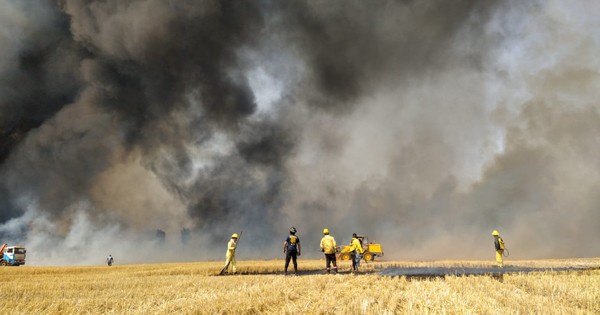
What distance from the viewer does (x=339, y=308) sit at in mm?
7484

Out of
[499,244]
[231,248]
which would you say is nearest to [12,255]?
[231,248]

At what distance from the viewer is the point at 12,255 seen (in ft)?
183

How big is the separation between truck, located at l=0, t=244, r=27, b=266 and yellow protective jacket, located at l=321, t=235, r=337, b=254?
56168 mm

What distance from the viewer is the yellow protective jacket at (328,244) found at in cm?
2188

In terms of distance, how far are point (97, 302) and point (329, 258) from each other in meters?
14.2

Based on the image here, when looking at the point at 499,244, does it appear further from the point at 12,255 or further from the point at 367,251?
the point at 12,255

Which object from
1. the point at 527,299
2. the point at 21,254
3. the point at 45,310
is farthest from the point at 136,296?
the point at 21,254

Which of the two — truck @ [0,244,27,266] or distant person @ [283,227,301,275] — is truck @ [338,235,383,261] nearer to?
distant person @ [283,227,301,275]

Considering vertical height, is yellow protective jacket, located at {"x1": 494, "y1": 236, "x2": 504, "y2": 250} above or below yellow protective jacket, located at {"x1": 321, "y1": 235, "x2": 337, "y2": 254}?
below

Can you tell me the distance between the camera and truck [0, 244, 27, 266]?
182 ft

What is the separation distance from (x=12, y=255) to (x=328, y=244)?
188ft

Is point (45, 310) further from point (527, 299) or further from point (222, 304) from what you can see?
point (527, 299)

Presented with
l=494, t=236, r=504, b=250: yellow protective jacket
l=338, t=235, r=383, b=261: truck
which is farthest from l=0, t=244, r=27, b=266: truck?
l=494, t=236, r=504, b=250: yellow protective jacket

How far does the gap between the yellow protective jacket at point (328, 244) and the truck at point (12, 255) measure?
5617 cm
